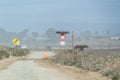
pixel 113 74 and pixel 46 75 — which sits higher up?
pixel 113 74

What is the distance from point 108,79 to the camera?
23203 mm

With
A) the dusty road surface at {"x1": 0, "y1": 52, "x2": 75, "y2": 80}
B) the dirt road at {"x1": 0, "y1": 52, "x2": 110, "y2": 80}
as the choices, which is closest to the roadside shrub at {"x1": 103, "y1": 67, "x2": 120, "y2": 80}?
the dirt road at {"x1": 0, "y1": 52, "x2": 110, "y2": 80}

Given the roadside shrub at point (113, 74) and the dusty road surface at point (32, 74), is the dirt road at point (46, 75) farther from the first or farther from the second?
the roadside shrub at point (113, 74)

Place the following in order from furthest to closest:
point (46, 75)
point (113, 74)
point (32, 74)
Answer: point (32, 74)
point (46, 75)
point (113, 74)

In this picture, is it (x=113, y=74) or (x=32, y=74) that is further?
(x=32, y=74)

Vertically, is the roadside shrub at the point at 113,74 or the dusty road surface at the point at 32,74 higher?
the roadside shrub at the point at 113,74

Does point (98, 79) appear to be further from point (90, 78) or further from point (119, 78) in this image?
point (119, 78)

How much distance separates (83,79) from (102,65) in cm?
611

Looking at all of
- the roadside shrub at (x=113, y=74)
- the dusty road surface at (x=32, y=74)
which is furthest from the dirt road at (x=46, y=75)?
the roadside shrub at (x=113, y=74)

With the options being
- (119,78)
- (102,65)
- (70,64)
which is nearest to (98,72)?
(102,65)

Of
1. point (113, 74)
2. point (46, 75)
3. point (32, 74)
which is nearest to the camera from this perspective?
point (113, 74)

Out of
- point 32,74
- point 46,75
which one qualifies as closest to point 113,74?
point 46,75

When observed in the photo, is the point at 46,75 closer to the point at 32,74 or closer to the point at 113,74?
the point at 32,74

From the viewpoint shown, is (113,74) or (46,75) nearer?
(113,74)
